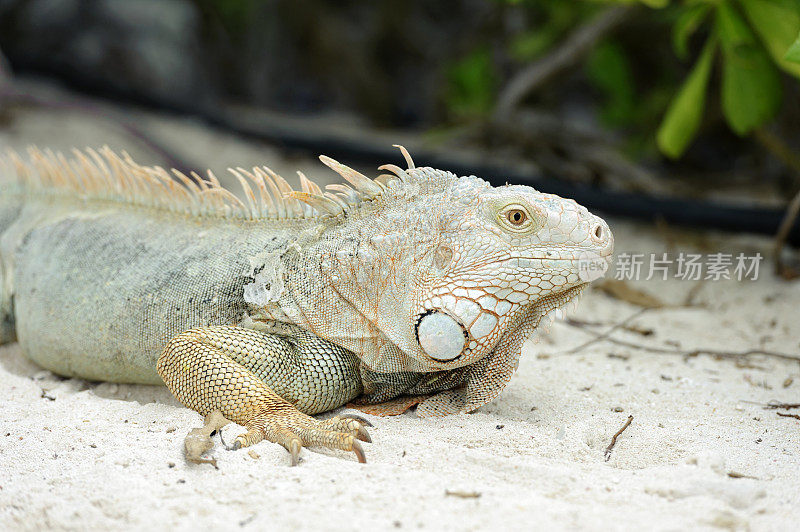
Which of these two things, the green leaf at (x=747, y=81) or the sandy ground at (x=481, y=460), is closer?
the sandy ground at (x=481, y=460)

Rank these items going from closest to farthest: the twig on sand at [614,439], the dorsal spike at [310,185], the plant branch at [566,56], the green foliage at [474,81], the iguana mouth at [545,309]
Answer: the twig on sand at [614,439]
the iguana mouth at [545,309]
the dorsal spike at [310,185]
the plant branch at [566,56]
the green foliage at [474,81]

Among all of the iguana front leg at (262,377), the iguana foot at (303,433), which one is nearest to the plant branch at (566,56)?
the iguana front leg at (262,377)

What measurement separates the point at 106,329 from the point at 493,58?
9309 millimetres

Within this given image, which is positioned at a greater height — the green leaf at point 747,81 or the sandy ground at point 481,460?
the green leaf at point 747,81

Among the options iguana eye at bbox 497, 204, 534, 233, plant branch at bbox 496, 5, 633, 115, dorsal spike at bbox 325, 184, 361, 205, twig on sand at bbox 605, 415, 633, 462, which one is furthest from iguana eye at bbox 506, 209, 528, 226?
plant branch at bbox 496, 5, 633, 115

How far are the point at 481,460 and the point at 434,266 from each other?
885 millimetres

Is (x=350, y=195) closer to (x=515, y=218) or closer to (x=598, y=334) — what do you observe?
(x=515, y=218)

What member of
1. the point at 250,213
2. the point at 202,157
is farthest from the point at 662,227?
the point at 202,157

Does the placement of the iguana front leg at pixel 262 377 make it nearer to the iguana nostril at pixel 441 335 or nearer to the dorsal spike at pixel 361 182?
the iguana nostril at pixel 441 335

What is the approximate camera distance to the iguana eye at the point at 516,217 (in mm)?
3320

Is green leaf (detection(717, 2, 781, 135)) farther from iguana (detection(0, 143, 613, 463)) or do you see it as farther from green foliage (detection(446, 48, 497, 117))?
green foliage (detection(446, 48, 497, 117))

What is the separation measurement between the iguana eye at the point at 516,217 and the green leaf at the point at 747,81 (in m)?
3.15

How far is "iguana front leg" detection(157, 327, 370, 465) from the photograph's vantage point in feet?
10.8

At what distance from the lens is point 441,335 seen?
3.26m
